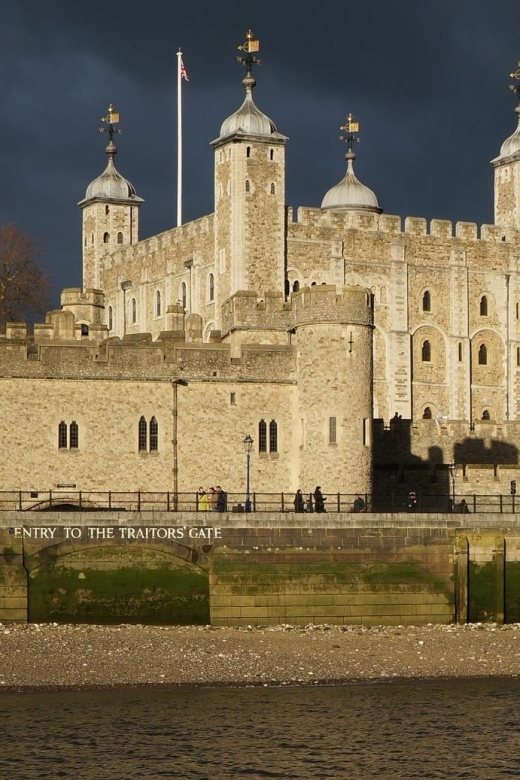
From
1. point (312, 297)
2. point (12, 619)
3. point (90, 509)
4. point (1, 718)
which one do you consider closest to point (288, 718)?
point (1, 718)

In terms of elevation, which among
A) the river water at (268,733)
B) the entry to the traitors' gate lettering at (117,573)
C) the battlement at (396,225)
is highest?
the battlement at (396,225)

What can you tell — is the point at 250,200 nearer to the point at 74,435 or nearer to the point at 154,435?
the point at 154,435

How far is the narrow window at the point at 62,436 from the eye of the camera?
56.6 metres

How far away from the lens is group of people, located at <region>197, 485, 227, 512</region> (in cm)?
5206

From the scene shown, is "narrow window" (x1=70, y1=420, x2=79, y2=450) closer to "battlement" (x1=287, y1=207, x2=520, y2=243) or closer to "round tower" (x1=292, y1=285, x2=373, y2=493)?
"round tower" (x1=292, y1=285, x2=373, y2=493)

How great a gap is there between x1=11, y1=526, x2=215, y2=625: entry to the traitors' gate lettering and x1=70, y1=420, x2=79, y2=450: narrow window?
834cm

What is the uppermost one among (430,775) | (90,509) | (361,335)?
(361,335)

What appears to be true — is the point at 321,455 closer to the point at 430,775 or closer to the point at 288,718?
the point at 288,718

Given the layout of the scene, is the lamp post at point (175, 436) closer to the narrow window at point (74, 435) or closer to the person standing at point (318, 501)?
the narrow window at point (74, 435)

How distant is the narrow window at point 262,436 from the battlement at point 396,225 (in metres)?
34.2

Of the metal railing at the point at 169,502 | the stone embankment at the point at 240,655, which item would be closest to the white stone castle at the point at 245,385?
the metal railing at the point at 169,502

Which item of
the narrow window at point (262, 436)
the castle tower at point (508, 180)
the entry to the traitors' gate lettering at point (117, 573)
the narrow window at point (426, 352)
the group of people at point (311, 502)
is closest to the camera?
the entry to the traitors' gate lettering at point (117, 573)

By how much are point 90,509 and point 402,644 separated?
1195 centimetres

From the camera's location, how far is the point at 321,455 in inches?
2258
